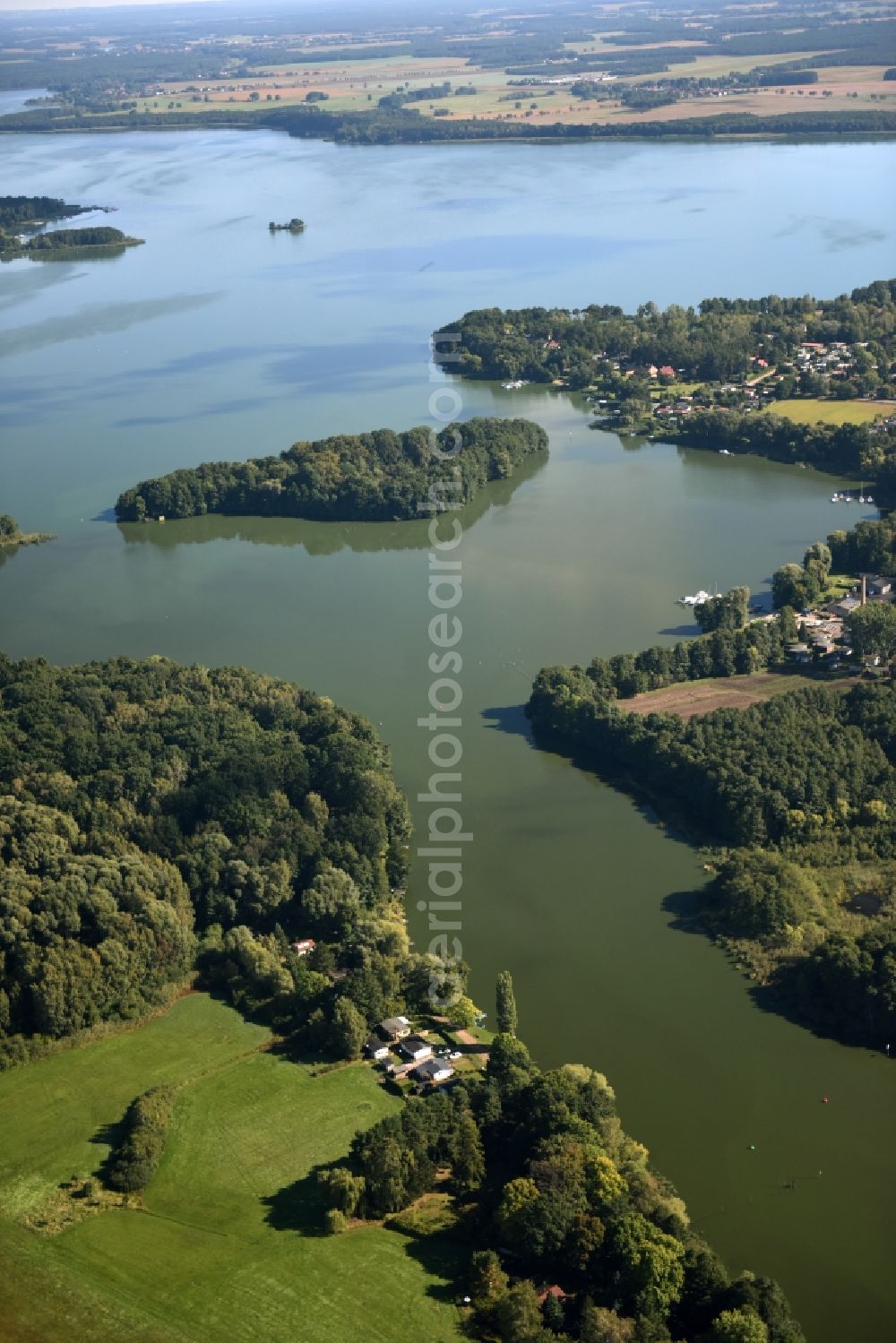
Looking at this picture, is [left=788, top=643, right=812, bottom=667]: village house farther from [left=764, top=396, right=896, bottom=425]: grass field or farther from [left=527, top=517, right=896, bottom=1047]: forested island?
[left=764, top=396, right=896, bottom=425]: grass field

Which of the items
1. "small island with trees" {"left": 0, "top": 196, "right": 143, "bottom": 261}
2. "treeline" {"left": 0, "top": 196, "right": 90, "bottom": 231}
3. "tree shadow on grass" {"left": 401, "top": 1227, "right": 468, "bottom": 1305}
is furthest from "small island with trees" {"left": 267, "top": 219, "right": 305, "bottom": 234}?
"tree shadow on grass" {"left": 401, "top": 1227, "right": 468, "bottom": 1305}

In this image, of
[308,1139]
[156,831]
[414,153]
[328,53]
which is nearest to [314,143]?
[414,153]

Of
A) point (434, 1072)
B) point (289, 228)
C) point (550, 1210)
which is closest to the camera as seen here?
point (550, 1210)

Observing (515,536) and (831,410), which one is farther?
(831,410)

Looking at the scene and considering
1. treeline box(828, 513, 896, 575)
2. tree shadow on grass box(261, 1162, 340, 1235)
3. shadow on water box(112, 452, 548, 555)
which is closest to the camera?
tree shadow on grass box(261, 1162, 340, 1235)

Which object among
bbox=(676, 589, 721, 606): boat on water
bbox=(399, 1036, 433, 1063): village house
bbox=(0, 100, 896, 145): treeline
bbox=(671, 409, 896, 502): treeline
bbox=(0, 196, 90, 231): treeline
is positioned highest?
bbox=(0, 100, 896, 145): treeline

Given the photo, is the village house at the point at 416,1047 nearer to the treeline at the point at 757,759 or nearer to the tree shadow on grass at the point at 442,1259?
the tree shadow on grass at the point at 442,1259

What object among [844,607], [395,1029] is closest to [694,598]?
[844,607]

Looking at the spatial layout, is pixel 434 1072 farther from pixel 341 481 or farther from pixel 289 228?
pixel 289 228
